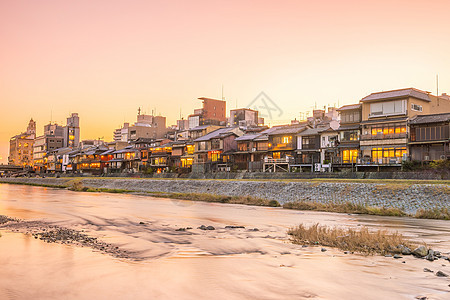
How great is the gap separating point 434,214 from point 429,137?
78.6 ft

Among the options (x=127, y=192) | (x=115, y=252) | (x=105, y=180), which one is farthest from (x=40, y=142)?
(x=115, y=252)

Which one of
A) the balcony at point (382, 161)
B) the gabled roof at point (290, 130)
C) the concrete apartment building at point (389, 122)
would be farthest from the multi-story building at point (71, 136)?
the balcony at point (382, 161)

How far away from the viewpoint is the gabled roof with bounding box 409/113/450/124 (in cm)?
4554

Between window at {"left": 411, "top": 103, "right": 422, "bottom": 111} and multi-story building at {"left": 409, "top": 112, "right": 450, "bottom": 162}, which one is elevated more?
window at {"left": 411, "top": 103, "right": 422, "bottom": 111}

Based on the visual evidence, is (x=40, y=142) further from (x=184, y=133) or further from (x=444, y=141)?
(x=444, y=141)

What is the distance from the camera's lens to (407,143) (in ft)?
160

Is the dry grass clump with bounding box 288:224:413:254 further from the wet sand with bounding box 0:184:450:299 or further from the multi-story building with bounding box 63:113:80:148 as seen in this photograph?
the multi-story building with bounding box 63:113:80:148

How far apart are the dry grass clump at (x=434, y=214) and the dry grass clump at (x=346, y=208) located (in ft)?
4.53

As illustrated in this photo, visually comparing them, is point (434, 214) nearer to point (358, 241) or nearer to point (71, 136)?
point (358, 241)

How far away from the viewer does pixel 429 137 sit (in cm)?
4669

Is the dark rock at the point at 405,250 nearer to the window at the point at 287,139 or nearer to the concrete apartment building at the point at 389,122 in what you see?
the concrete apartment building at the point at 389,122

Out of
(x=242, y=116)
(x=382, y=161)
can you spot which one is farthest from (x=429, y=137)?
(x=242, y=116)

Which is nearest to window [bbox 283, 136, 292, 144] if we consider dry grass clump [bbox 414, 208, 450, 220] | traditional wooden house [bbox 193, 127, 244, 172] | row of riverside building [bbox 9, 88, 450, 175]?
row of riverside building [bbox 9, 88, 450, 175]

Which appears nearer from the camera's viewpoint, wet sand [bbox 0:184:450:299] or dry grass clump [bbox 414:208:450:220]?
wet sand [bbox 0:184:450:299]
